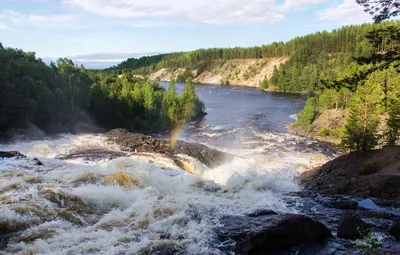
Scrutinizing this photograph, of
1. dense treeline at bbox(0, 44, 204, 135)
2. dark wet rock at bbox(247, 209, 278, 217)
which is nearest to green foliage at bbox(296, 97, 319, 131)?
dense treeline at bbox(0, 44, 204, 135)

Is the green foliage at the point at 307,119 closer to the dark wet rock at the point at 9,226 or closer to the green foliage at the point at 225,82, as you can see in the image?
the dark wet rock at the point at 9,226

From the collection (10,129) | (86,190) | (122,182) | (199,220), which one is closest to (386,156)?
(199,220)

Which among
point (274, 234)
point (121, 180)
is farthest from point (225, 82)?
point (274, 234)

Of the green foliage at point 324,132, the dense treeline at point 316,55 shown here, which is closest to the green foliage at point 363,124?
the green foliage at point 324,132

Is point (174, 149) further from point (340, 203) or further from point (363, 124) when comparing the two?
point (340, 203)

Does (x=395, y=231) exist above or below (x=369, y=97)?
below
